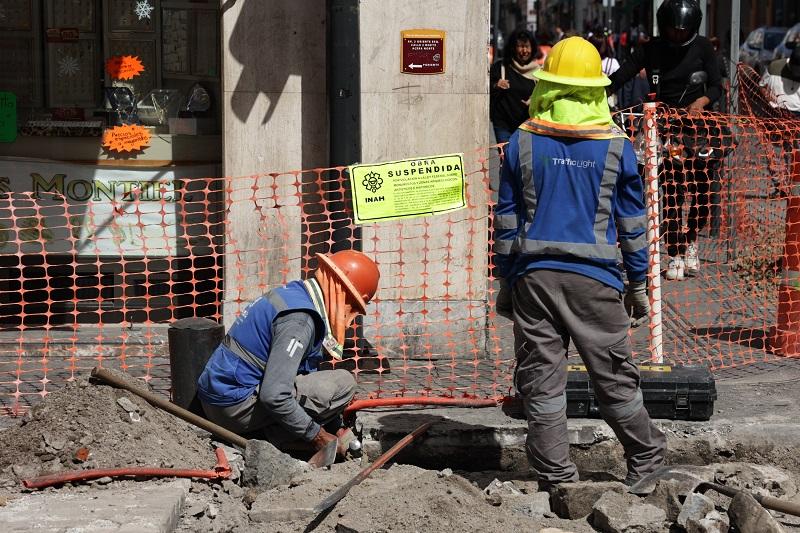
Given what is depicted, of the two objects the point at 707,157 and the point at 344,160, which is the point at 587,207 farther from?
the point at 707,157

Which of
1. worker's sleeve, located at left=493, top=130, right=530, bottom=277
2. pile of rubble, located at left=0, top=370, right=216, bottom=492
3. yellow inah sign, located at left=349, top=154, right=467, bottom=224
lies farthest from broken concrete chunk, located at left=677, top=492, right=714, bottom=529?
yellow inah sign, located at left=349, top=154, right=467, bottom=224

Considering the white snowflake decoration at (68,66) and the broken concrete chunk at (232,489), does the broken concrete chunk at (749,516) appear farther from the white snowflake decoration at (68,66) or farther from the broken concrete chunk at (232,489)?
the white snowflake decoration at (68,66)

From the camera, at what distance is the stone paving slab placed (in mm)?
4906

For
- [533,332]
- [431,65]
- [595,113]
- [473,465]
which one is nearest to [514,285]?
[533,332]

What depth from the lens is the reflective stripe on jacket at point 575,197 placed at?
205 inches

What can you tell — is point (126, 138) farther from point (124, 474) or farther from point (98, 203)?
point (124, 474)

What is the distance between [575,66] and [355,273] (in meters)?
1.50

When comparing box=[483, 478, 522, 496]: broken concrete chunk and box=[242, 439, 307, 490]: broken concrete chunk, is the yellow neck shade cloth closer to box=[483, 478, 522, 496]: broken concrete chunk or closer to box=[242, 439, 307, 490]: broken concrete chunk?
box=[483, 478, 522, 496]: broken concrete chunk

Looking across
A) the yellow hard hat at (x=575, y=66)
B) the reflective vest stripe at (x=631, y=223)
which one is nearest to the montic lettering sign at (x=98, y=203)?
the yellow hard hat at (x=575, y=66)

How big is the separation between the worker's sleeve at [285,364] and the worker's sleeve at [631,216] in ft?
5.04

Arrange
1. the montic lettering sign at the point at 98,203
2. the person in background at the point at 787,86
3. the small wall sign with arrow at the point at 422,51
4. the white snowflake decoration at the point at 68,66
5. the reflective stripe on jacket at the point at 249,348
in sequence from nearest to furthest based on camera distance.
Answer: the reflective stripe on jacket at the point at 249,348 < the small wall sign with arrow at the point at 422,51 < the montic lettering sign at the point at 98,203 < the white snowflake decoration at the point at 68,66 < the person in background at the point at 787,86

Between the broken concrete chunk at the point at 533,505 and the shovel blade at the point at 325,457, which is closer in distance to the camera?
the broken concrete chunk at the point at 533,505

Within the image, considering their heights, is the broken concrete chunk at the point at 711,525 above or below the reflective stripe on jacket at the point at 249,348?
below

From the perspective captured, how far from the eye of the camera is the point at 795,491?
569 cm
